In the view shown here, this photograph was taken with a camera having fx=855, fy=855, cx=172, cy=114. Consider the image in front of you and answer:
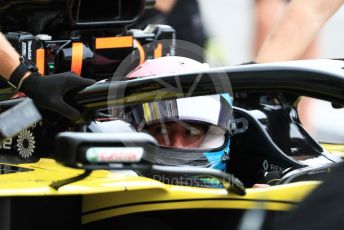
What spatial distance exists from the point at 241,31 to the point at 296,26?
6.07 ft

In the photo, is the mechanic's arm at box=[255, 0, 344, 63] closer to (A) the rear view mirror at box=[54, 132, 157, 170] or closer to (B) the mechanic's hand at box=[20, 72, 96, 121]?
(B) the mechanic's hand at box=[20, 72, 96, 121]

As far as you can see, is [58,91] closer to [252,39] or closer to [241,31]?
[252,39]

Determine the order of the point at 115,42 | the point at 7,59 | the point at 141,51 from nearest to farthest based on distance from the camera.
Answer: the point at 7,59 → the point at 115,42 → the point at 141,51

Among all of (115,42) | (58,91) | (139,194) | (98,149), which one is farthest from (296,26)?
(98,149)

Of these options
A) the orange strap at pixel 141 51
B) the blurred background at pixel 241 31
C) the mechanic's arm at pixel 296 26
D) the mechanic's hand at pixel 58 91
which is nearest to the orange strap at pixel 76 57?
the orange strap at pixel 141 51

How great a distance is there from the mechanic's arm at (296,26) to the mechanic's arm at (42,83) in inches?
55.1

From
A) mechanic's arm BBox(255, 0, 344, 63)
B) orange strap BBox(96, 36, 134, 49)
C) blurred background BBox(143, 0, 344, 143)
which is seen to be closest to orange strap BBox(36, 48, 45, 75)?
orange strap BBox(96, 36, 134, 49)

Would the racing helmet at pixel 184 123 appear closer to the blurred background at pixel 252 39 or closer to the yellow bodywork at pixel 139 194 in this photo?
the yellow bodywork at pixel 139 194

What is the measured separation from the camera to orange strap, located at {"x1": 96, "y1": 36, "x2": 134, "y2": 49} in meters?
2.90

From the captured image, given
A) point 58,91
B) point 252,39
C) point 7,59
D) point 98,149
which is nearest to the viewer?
point 98,149

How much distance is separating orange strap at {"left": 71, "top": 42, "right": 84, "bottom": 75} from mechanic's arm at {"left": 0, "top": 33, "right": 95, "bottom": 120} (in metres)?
0.19

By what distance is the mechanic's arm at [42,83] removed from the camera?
82.4 inches

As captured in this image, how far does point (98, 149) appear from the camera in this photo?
152 cm

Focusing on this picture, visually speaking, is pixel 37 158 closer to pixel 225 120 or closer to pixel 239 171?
pixel 225 120
